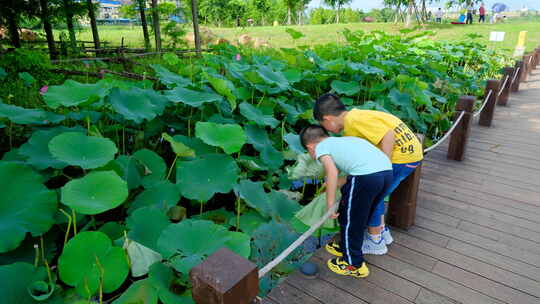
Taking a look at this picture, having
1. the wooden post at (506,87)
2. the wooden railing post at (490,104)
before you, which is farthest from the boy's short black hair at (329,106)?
the wooden post at (506,87)

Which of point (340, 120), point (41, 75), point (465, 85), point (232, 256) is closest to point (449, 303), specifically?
point (340, 120)

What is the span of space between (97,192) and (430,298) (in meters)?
1.32

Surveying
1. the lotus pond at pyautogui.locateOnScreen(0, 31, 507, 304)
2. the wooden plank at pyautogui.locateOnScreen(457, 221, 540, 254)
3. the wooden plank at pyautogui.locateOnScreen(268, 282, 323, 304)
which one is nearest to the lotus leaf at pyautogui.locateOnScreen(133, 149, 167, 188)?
the lotus pond at pyautogui.locateOnScreen(0, 31, 507, 304)

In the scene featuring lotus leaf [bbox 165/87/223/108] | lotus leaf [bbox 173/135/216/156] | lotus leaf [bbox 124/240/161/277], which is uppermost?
lotus leaf [bbox 165/87/223/108]

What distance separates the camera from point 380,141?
1.58 meters

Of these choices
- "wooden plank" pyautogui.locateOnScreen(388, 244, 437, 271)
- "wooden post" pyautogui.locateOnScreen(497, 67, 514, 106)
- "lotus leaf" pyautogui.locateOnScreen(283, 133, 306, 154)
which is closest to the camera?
"wooden plank" pyautogui.locateOnScreen(388, 244, 437, 271)

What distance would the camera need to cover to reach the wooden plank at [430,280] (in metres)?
1.34

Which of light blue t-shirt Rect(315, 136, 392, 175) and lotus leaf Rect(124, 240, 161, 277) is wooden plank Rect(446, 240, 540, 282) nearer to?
light blue t-shirt Rect(315, 136, 392, 175)

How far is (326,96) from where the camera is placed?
5.53ft

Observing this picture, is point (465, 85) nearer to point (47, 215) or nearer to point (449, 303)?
point (449, 303)

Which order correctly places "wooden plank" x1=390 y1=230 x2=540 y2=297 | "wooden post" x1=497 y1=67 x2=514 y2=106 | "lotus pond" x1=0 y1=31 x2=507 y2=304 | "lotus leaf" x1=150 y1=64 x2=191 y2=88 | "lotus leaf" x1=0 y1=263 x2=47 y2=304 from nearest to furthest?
"lotus leaf" x1=0 y1=263 x2=47 y2=304, "lotus pond" x1=0 y1=31 x2=507 y2=304, "wooden plank" x1=390 y1=230 x2=540 y2=297, "lotus leaf" x1=150 y1=64 x2=191 y2=88, "wooden post" x1=497 y1=67 x2=514 y2=106

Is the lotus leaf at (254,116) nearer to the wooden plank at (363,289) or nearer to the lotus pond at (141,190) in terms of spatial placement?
the lotus pond at (141,190)

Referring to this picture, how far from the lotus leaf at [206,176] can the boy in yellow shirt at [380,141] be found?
529 millimetres

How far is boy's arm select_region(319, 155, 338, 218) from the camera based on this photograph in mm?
1377
